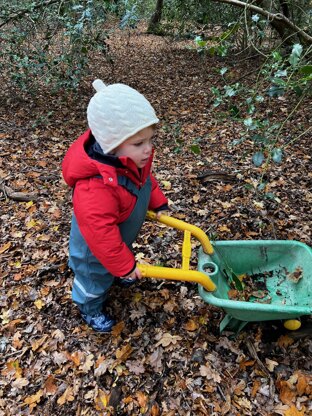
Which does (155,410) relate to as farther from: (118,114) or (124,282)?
(118,114)

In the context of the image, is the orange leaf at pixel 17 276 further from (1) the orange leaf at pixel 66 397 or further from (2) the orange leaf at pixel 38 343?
(1) the orange leaf at pixel 66 397

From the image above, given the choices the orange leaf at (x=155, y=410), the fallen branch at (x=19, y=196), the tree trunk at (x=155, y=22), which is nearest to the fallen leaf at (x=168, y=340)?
the orange leaf at (x=155, y=410)

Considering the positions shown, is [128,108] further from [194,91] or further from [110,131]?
[194,91]

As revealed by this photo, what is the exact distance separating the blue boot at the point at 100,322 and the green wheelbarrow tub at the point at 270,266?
91 centimetres

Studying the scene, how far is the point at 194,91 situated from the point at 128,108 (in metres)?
6.63

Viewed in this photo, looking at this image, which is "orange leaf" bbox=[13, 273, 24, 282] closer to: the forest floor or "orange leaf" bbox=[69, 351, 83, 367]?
the forest floor

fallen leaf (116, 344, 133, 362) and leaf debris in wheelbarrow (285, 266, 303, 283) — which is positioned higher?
leaf debris in wheelbarrow (285, 266, 303, 283)

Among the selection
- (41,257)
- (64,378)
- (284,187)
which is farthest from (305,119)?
(64,378)

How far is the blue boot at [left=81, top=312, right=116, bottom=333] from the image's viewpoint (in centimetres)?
288

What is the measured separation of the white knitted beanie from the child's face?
0.18ft

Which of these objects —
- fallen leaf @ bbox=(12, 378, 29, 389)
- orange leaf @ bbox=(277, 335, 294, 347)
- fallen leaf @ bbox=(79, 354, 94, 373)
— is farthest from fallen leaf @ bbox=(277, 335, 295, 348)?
fallen leaf @ bbox=(12, 378, 29, 389)

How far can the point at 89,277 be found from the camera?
8.55 feet

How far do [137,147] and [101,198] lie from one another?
14.5 inches

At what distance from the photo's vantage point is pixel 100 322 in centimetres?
288
